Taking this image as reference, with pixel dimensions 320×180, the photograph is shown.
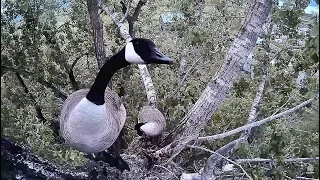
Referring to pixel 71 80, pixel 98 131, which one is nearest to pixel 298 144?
pixel 98 131

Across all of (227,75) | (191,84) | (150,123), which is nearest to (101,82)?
(227,75)

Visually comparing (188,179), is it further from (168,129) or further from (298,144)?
(168,129)

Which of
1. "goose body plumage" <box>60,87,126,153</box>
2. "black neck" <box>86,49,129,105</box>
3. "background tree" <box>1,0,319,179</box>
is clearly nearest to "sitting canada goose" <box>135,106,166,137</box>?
"background tree" <box>1,0,319,179</box>

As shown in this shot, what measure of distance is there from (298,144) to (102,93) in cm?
149

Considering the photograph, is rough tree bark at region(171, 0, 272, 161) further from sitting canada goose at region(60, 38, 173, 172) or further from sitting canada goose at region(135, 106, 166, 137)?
sitting canada goose at region(60, 38, 173, 172)

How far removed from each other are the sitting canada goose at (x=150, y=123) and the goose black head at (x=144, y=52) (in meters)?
1.33

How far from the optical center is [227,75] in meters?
3.29

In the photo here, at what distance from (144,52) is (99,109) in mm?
530

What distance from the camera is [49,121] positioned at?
193 inches

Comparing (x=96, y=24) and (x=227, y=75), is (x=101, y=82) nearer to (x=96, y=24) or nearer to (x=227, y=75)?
(x=227, y=75)

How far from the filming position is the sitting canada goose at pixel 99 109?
256 cm

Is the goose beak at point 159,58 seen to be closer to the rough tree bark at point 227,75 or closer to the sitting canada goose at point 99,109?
the sitting canada goose at point 99,109

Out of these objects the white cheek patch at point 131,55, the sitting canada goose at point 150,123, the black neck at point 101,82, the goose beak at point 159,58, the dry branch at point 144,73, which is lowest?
the sitting canada goose at point 150,123

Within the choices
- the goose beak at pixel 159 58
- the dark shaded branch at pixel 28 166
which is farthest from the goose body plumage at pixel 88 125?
the goose beak at pixel 159 58
